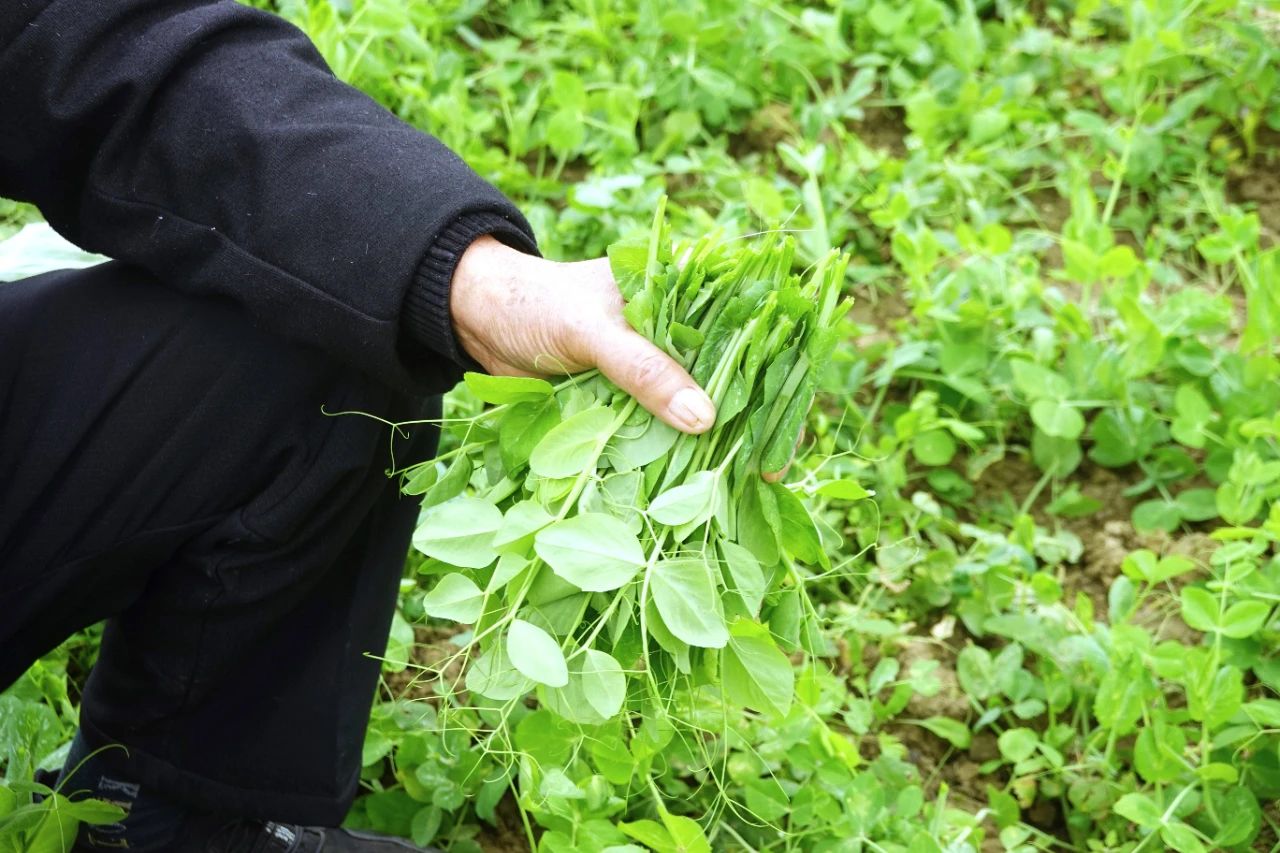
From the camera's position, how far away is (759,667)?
2.99ft

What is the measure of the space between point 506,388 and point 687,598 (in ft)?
0.66

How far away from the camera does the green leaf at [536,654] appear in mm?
835

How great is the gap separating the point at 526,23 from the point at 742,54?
425 mm

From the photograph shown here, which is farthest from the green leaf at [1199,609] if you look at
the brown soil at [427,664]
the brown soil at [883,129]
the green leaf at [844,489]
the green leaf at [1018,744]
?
the brown soil at [883,129]

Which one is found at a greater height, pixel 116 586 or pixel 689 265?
pixel 689 265

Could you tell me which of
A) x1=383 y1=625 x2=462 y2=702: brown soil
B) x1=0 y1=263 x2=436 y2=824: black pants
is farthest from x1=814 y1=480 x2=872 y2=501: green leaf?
x1=383 y1=625 x2=462 y2=702: brown soil

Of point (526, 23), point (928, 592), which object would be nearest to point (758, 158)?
point (526, 23)

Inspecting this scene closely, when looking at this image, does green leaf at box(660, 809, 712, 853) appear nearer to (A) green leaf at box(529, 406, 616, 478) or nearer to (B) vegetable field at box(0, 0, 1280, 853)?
(B) vegetable field at box(0, 0, 1280, 853)

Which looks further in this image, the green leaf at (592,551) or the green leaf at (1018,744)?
the green leaf at (1018,744)

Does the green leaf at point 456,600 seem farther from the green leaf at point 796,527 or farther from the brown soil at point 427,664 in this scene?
the brown soil at point 427,664

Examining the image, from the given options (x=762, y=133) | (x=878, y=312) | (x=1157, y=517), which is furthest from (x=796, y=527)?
(x=762, y=133)

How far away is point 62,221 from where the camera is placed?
1.03 metres

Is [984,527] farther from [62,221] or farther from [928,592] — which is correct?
[62,221]

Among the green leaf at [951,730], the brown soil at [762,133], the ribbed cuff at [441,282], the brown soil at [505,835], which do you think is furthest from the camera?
the brown soil at [762,133]
